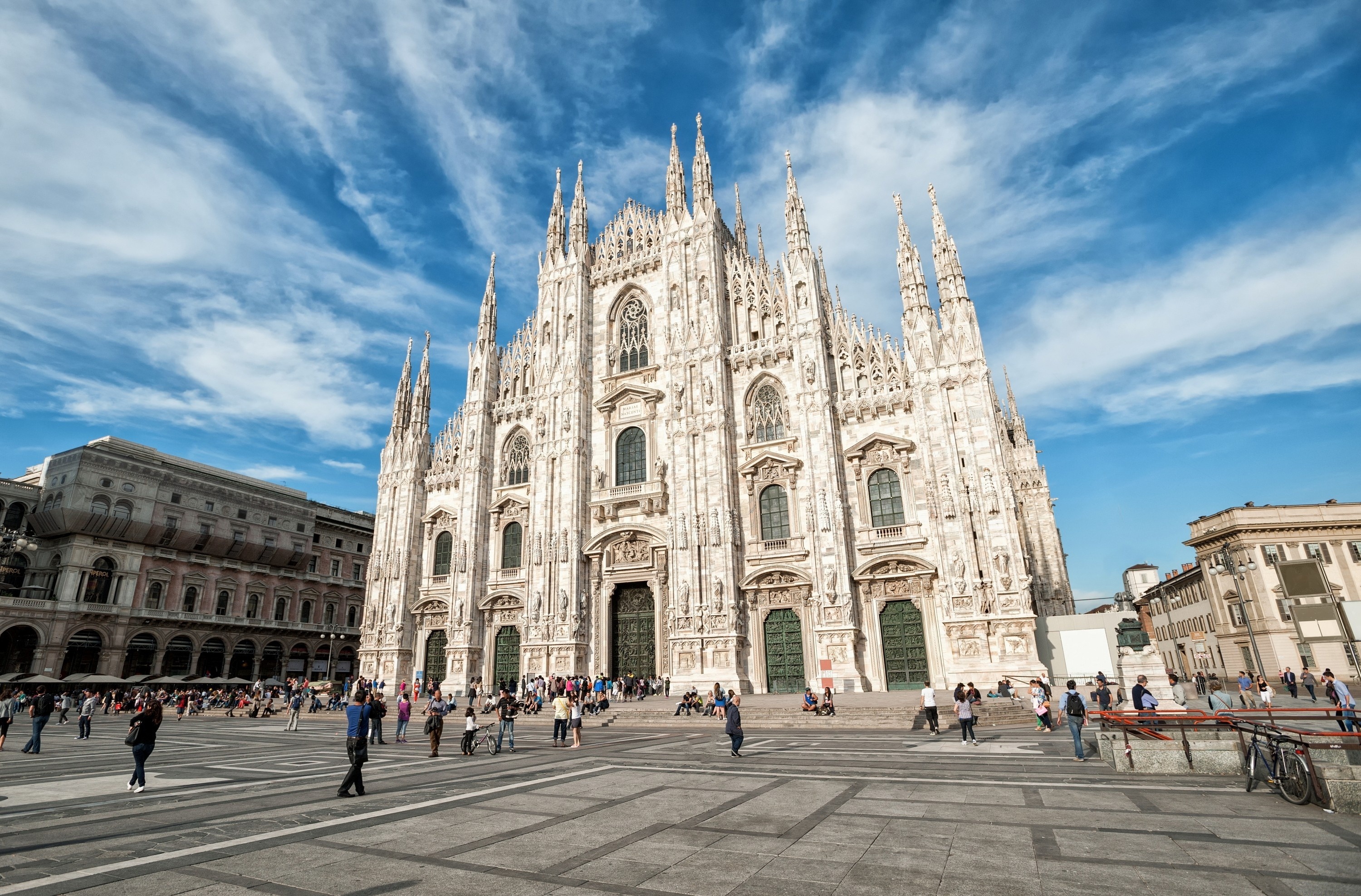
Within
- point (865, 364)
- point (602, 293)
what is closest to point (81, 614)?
point (602, 293)

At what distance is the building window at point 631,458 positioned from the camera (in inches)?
1348

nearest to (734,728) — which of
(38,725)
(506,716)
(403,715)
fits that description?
(506,716)

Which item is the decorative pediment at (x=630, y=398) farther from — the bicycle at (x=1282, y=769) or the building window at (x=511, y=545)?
the bicycle at (x=1282, y=769)

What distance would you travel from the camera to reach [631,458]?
34.9 metres

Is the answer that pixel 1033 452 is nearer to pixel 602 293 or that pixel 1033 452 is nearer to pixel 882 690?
pixel 882 690

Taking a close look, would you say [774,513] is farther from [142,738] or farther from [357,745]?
[142,738]

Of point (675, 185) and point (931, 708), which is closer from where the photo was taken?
point (931, 708)

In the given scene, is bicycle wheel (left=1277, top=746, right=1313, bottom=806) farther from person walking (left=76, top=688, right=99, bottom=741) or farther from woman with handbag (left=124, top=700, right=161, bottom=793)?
person walking (left=76, top=688, right=99, bottom=741)

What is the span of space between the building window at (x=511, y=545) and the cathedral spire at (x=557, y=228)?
51.5ft

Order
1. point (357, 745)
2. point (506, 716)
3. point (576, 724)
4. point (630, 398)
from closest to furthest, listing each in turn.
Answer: point (357, 745), point (506, 716), point (576, 724), point (630, 398)

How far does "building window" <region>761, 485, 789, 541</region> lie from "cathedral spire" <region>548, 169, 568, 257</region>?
19678 mm

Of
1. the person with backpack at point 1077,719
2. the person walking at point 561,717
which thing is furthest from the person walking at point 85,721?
the person with backpack at point 1077,719

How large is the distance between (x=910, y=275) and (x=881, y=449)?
26.4 ft

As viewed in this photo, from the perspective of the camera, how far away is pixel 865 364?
30.8 m
